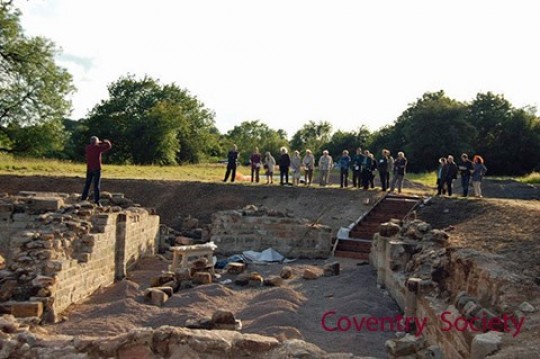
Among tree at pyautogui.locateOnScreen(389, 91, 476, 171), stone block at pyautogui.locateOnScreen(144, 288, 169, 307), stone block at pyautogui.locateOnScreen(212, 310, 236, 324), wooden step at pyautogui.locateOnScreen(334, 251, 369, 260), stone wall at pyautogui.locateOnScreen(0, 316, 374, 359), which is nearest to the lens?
stone wall at pyautogui.locateOnScreen(0, 316, 374, 359)

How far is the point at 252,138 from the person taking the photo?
7238 cm

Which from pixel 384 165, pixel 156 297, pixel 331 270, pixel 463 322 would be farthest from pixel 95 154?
pixel 384 165

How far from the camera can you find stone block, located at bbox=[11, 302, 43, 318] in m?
8.70

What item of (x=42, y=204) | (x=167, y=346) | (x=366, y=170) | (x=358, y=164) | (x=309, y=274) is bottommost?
(x=309, y=274)

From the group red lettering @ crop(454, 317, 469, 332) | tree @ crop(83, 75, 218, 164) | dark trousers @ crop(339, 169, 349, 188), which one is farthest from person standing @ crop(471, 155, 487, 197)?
tree @ crop(83, 75, 218, 164)

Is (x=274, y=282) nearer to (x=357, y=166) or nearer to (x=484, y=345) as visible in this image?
(x=484, y=345)

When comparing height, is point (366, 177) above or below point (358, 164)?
below

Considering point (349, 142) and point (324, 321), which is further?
point (349, 142)

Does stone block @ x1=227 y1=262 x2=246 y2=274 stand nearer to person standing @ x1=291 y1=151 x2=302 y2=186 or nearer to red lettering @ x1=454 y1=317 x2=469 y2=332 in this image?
red lettering @ x1=454 y1=317 x2=469 y2=332

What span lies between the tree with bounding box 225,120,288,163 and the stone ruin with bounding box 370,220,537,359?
5420 cm

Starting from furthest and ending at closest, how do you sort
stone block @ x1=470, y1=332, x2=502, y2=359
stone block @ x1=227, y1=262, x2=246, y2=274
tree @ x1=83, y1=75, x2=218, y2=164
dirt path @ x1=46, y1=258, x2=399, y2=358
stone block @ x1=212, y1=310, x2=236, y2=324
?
tree @ x1=83, y1=75, x2=218, y2=164, stone block @ x1=227, y1=262, x2=246, y2=274, dirt path @ x1=46, y1=258, x2=399, y2=358, stone block @ x1=212, y1=310, x2=236, y2=324, stone block @ x1=470, y1=332, x2=502, y2=359

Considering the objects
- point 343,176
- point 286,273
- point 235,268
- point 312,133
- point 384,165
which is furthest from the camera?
point 312,133

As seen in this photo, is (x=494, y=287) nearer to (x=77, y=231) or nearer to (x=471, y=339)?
(x=471, y=339)

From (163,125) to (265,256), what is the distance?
32.1m
